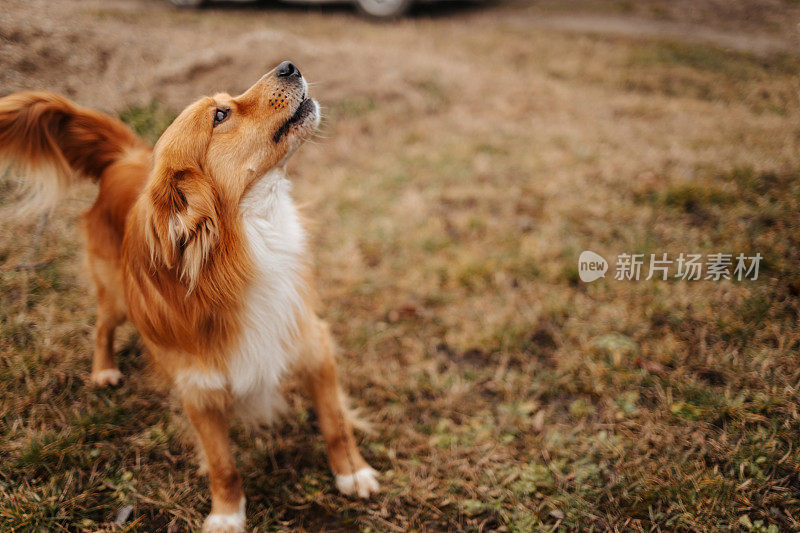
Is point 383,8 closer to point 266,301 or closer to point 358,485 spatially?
point 266,301

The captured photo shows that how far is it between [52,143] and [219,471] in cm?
Answer: 168

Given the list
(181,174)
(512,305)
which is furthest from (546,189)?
(181,174)

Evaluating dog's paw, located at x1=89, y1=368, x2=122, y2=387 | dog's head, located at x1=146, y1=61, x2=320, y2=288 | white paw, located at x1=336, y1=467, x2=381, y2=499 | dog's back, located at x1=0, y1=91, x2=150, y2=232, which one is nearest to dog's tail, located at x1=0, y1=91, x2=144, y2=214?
dog's back, located at x1=0, y1=91, x2=150, y2=232

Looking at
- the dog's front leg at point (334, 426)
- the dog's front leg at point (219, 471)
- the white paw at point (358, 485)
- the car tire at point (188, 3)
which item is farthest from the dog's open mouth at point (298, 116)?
the car tire at point (188, 3)

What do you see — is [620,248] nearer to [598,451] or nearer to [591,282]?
[591,282]

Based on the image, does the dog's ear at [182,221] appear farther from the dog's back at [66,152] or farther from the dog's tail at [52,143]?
the dog's tail at [52,143]

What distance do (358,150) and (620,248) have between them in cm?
268

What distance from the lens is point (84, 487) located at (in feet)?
7.01

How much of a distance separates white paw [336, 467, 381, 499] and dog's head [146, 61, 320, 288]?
114 cm

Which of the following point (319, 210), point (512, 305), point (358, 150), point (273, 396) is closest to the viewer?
point (273, 396)

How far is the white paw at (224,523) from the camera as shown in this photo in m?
2.03

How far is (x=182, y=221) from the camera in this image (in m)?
Result: 1.65

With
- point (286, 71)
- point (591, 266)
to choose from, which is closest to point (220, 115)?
point (286, 71)

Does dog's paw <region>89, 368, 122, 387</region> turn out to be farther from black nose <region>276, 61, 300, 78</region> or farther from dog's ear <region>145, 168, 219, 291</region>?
black nose <region>276, 61, 300, 78</region>
